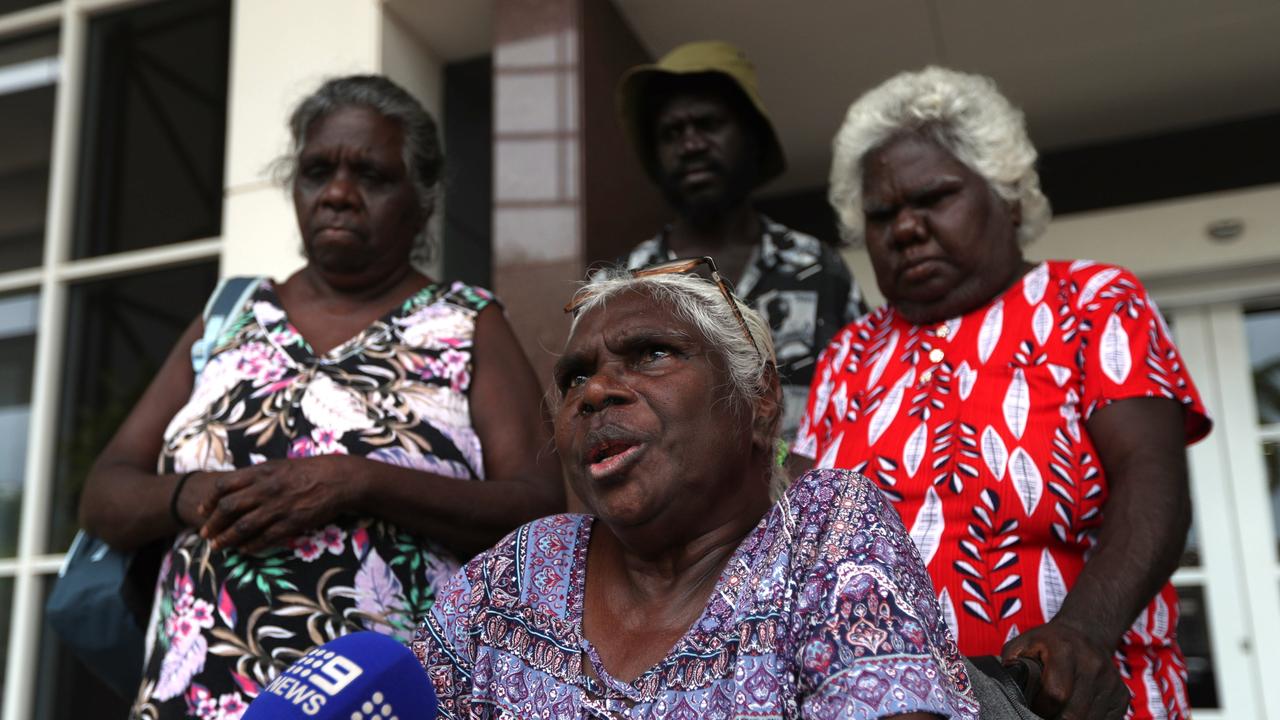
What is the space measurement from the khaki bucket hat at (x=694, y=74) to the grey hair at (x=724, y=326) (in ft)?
4.93

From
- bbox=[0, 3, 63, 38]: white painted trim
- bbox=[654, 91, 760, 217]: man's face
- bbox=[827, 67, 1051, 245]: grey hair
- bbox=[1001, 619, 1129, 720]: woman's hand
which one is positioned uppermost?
bbox=[0, 3, 63, 38]: white painted trim

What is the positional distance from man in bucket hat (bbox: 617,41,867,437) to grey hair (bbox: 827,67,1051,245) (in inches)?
20.6

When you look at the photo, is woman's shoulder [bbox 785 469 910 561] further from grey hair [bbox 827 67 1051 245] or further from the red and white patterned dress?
grey hair [bbox 827 67 1051 245]

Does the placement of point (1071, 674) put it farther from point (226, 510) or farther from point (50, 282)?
point (50, 282)

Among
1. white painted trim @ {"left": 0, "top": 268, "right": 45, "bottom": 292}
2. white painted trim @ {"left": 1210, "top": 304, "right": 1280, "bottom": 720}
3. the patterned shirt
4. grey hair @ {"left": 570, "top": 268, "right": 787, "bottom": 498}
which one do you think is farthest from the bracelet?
white painted trim @ {"left": 1210, "top": 304, "right": 1280, "bottom": 720}

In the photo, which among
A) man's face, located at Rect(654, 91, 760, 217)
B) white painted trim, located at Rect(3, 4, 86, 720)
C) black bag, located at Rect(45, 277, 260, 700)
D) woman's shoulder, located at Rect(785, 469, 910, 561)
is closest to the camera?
woman's shoulder, located at Rect(785, 469, 910, 561)

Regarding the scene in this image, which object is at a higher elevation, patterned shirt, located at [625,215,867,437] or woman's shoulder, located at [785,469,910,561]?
patterned shirt, located at [625,215,867,437]

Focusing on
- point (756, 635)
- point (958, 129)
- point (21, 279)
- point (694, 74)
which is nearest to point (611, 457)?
point (756, 635)

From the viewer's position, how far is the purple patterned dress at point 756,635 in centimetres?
150

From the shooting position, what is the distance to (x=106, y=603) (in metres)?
2.55

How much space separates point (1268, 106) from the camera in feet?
16.3

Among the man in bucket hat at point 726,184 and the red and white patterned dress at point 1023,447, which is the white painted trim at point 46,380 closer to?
the man in bucket hat at point 726,184

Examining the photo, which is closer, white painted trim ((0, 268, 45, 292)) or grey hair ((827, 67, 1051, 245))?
grey hair ((827, 67, 1051, 245))

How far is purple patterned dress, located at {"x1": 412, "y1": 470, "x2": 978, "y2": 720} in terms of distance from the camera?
1.50 meters
